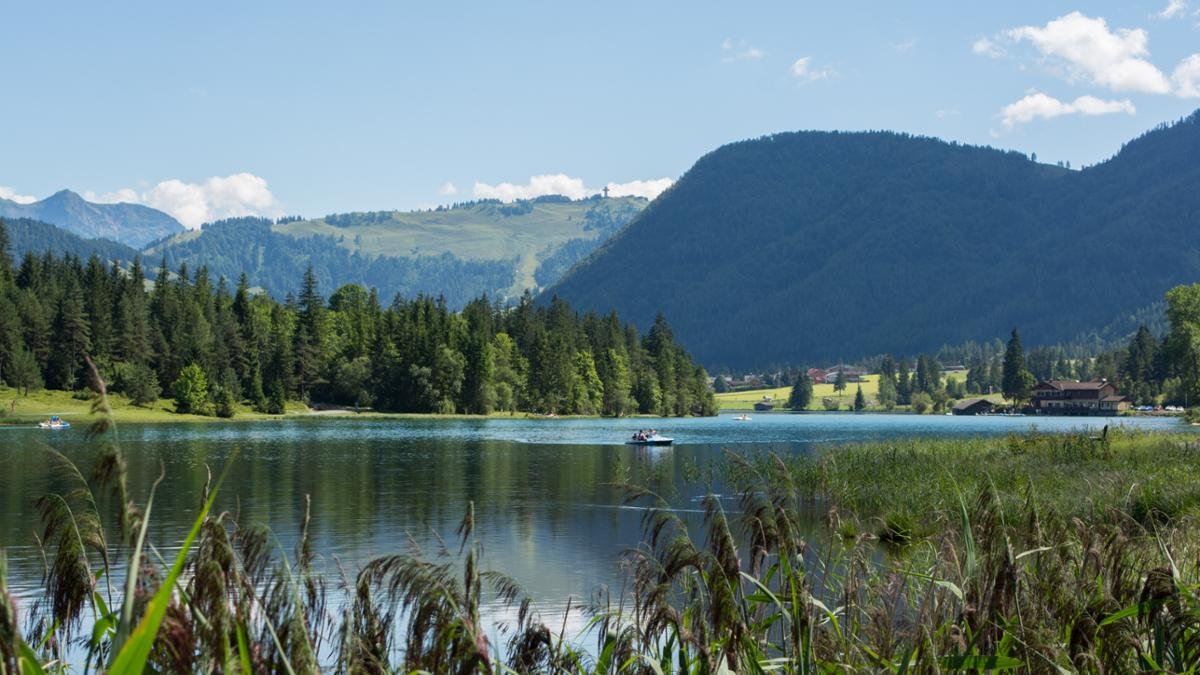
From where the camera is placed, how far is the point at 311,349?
15775 cm

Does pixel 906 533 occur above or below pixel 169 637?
below

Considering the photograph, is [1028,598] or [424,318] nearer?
[1028,598]

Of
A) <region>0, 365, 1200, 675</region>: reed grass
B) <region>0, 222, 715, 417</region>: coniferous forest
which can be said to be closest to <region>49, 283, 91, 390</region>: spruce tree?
<region>0, 222, 715, 417</region>: coniferous forest

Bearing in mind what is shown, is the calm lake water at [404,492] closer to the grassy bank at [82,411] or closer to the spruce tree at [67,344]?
the grassy bank at [82,411]

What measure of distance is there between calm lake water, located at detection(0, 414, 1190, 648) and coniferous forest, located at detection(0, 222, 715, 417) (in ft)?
148

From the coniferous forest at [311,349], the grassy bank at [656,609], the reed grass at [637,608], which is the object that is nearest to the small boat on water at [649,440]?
the coniferous forest at [311,349]

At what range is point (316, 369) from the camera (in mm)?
158750

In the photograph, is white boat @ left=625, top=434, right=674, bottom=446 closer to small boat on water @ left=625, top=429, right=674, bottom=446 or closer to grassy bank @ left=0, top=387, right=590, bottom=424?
small boat on water @ left=625, top=429, right=674, bottom=446

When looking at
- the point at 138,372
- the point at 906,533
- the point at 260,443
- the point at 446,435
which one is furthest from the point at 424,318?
the point at 906,533

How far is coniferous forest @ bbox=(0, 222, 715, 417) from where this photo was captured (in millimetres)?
135625

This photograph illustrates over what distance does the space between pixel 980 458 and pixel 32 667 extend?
4419 cm

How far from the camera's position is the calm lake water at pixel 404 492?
28797mm

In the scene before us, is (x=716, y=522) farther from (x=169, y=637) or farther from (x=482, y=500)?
(x=482, y=500)

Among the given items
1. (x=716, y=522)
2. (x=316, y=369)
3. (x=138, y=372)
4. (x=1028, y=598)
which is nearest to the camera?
(x=716, y=522)
